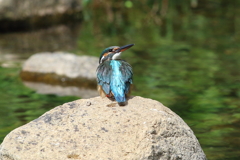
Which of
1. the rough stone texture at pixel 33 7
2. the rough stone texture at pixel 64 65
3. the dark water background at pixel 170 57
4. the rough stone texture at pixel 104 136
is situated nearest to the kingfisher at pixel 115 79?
the rough stone texture at pixel 104 136

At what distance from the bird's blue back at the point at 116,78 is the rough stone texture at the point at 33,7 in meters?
8.21

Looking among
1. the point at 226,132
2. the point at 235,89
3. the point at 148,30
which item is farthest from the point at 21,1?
the point at 226,132

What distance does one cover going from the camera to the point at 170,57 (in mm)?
10023

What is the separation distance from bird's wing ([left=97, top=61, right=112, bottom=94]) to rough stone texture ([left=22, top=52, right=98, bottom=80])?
3437mm

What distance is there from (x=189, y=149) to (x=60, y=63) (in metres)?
4.88

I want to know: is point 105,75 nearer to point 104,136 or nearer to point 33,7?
point 104,136

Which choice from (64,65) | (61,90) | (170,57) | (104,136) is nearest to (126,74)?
(104,136)

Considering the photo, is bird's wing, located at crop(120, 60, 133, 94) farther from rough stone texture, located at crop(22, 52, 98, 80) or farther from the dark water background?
rough stone texture, located at crop(22, 52, 98, 80)

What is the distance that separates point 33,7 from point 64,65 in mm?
4935

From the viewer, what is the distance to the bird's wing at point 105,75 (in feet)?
14.7

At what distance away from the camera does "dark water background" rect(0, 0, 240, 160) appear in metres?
6.68

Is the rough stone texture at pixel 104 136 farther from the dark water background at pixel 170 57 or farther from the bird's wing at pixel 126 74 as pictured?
the dark water background at pixel 170 57

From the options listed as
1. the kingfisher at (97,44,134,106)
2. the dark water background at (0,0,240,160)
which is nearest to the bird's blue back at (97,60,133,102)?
the kingfisher at (97,44,134,106)

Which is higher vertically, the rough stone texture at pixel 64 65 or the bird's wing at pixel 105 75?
the rough stone texture at pixel 64 65
